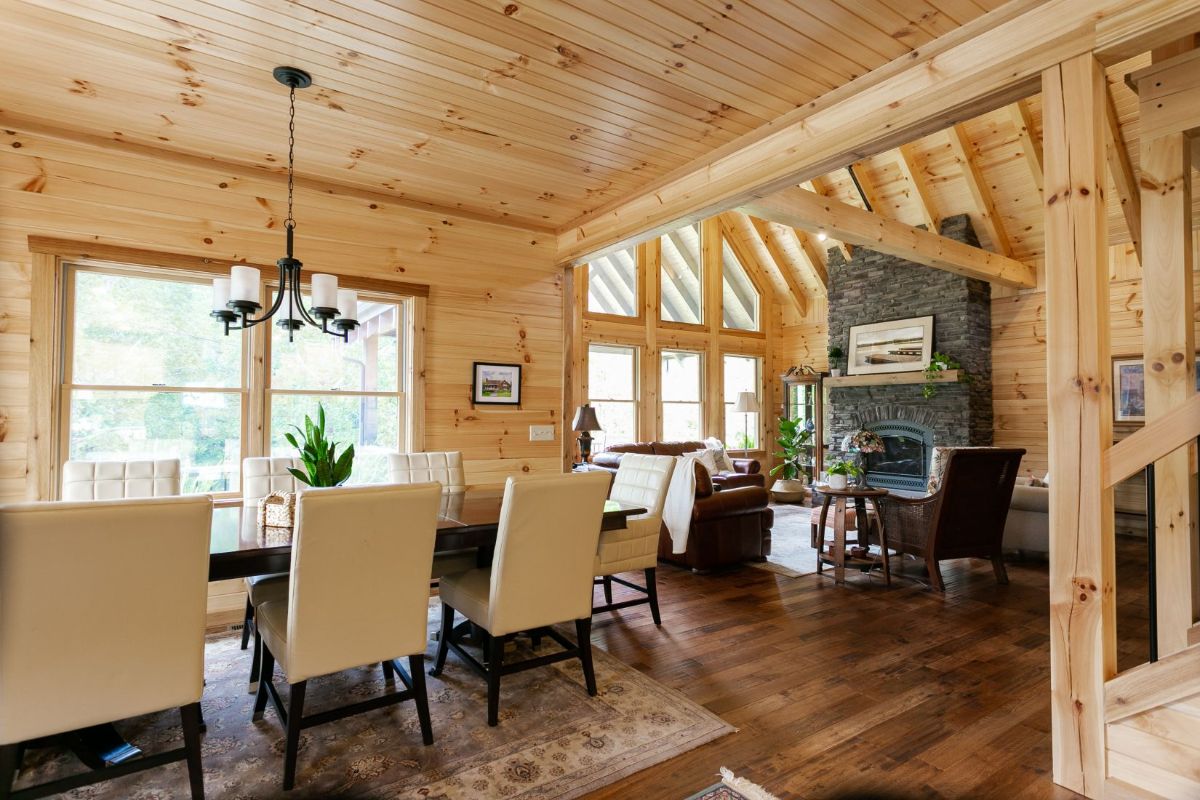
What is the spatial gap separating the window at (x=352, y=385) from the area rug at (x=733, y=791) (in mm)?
2619

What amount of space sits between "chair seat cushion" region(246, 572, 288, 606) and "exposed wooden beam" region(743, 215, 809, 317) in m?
8.31

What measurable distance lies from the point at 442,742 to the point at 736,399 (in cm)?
788

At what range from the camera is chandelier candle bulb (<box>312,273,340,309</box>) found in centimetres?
270

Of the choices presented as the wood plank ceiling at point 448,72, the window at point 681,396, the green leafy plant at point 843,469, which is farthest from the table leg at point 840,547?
the window at point 681,396

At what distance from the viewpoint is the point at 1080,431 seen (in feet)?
6.50

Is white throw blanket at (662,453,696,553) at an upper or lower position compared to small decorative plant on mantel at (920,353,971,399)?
lower

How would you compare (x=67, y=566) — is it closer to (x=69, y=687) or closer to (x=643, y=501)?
(x=69, y=687)

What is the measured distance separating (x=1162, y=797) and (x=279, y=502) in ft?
10.4

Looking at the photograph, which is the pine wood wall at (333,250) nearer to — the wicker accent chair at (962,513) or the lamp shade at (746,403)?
the wicker accent chair at (962,513)

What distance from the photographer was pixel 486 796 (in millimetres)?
1939

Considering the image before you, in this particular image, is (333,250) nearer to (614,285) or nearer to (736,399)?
(614,285)

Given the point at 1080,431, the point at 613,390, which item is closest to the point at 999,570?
the point at 1080,431

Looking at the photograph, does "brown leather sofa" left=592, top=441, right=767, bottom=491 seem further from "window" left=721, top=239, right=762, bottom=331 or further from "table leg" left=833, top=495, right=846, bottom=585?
"window" left=721, top=239, right=762, bottom=331

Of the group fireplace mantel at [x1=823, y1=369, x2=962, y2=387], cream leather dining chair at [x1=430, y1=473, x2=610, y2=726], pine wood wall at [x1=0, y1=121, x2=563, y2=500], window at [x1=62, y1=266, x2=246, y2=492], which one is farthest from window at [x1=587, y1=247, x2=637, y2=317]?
cream leather dining chair at [x1=430, y1=473, x2=610, y2=726]
